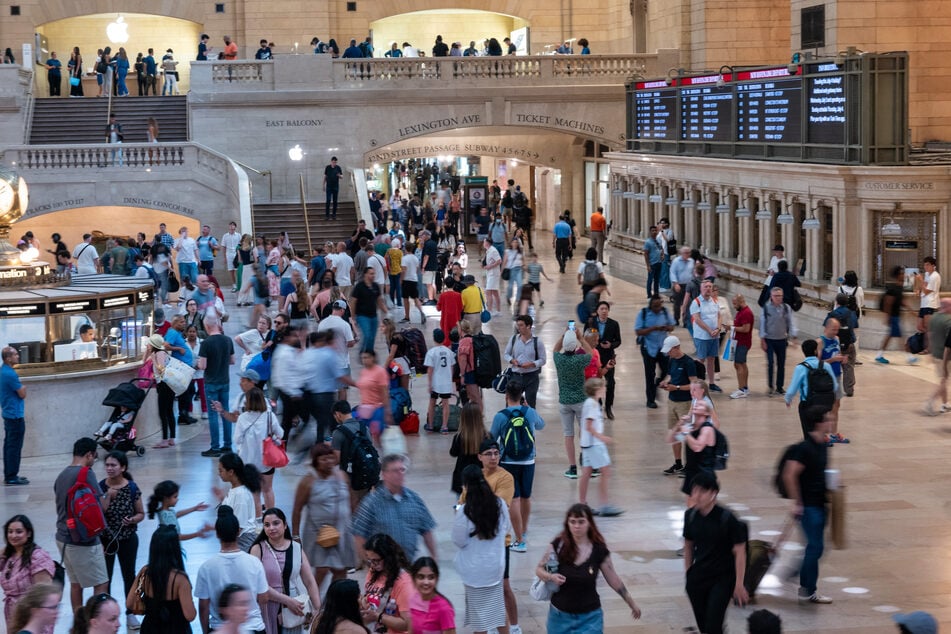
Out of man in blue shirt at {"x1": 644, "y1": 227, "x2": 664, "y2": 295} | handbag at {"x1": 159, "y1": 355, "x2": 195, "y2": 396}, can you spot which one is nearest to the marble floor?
handbag at {"x1": 159, "y1": 355, "x2": 195, "y2": 396}

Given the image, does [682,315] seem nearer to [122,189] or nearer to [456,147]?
[122,189]

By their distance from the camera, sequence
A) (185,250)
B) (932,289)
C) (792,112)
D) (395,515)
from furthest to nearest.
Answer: (185,250), (792,112), (932,289), (395,515)

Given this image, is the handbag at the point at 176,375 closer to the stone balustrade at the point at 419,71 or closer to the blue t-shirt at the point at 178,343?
the blue t-shirt at the point at 178,343

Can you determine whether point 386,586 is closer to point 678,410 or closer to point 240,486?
point 240,486

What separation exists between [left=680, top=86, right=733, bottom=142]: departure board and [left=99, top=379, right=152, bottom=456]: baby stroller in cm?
1430

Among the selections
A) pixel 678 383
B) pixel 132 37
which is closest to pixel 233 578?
pixel 678 383

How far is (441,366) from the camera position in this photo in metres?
15.0

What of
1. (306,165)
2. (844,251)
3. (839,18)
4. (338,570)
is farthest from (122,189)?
(338,570)

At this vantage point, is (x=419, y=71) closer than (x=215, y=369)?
No

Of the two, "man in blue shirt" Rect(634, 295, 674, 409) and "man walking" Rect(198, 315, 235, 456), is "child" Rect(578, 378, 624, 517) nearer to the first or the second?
"man in blue shirt" Rect(634, 295, 674, 409)

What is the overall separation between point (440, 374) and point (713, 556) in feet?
23.0

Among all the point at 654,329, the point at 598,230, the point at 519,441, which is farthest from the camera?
the point at 598,230

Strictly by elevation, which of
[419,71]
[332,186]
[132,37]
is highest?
[132,37]

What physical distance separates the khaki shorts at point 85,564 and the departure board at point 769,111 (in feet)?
50.4
